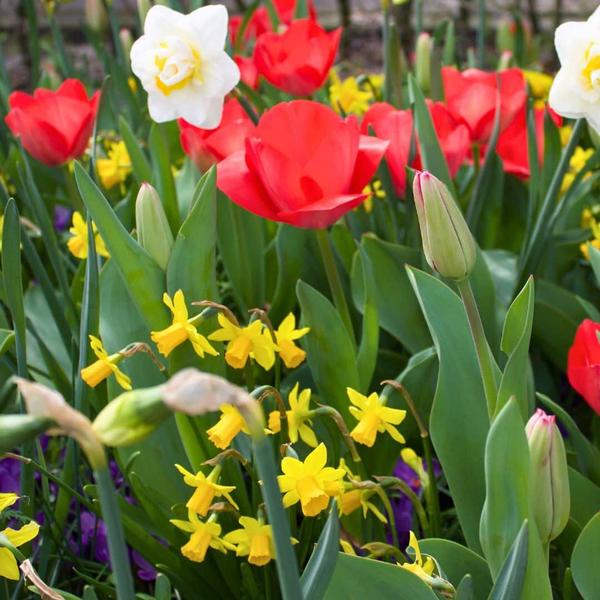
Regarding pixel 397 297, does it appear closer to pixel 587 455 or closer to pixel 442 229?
pixel 587 455

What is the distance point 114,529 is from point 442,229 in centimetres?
35

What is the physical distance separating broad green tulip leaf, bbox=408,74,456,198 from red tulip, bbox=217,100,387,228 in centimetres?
16

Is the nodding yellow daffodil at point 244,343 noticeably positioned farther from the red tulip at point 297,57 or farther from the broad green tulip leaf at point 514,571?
the red tulip at point 297,57

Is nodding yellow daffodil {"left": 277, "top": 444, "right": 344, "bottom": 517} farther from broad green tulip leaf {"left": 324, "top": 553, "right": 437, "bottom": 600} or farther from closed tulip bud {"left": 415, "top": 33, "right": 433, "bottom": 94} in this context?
closed tulip bud {"left": 415, "top": 33, "right": 433, "bottom": 94}

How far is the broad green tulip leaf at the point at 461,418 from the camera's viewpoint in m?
0.82

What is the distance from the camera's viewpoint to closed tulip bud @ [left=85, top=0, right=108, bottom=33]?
2.07 meters

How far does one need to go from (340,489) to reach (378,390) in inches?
16.0

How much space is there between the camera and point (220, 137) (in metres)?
1.12

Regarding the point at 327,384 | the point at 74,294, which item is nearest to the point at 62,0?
the point at 74,294

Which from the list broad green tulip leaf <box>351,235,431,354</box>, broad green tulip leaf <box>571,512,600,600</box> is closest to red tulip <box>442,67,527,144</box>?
broad green tulip leaf <box>351,235,431,354</box>

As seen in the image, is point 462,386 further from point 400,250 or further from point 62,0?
point 62,0

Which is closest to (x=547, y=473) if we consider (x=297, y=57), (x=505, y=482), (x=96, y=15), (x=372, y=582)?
(x=505, y=482)

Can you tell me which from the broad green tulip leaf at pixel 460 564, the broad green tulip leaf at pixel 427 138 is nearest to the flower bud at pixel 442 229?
the broad green tulip leaf at pixel 460 564

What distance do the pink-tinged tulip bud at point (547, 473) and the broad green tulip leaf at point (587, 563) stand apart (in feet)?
0.20
